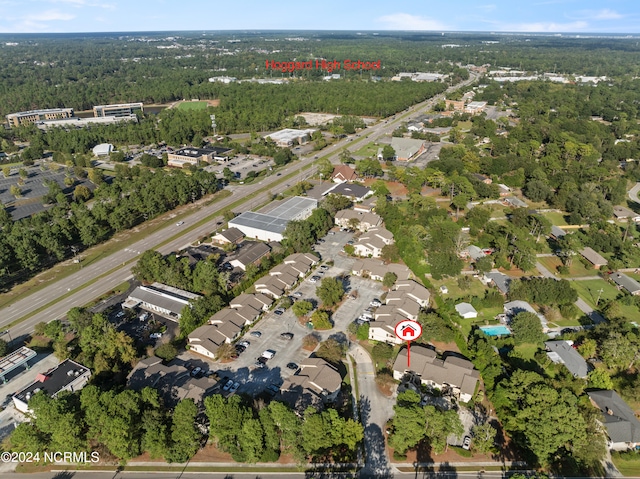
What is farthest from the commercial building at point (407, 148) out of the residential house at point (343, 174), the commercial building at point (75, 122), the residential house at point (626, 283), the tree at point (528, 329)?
the commercial building at point (75, 122)

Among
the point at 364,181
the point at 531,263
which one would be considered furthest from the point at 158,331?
the point at 364,181

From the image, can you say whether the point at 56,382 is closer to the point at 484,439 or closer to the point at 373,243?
the point at 484,439

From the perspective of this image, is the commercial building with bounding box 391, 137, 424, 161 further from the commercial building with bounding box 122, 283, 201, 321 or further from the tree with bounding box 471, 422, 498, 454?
the tree with bounding box 471, 422, 498, 454

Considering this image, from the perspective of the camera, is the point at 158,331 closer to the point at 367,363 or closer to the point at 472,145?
the point at 367,363

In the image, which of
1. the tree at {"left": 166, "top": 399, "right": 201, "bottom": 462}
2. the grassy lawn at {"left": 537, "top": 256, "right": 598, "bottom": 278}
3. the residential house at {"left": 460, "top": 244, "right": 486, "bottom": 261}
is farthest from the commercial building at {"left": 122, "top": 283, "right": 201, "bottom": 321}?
the grassy lawn at {"left": 537, "top": 256, "right": 598, "bottom": 278}

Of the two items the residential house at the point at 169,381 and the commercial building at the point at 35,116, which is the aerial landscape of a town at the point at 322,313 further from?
the commercial building at the point at 35,116

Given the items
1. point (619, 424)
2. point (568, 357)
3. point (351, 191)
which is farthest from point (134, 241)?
point (619, 424)
